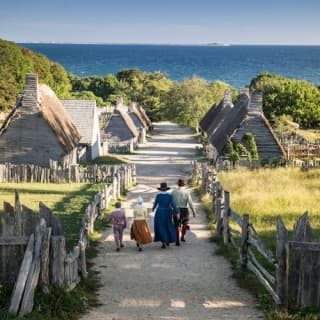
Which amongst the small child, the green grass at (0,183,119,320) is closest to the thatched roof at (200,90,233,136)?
the green grass at (0,183,119,320)

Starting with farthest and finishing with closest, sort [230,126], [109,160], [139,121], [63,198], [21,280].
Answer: [139,121] < [109,160] < [230,126] < [63,198] < [21,280]

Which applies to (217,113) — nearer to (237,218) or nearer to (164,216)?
(164,216)

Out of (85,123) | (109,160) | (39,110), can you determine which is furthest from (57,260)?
(109,160)

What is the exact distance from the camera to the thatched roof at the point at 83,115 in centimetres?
3953

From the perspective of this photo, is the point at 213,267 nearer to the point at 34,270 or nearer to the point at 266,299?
the point at 266,299

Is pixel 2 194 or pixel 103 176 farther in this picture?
pixel 103 176

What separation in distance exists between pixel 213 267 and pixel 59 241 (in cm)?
442

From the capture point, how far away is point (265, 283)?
430 inches

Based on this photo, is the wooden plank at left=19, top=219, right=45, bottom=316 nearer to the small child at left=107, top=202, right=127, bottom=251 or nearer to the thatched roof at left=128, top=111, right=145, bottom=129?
A: the small child at left=107, top=202, right=127, bottom=251

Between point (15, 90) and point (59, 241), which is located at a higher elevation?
point (15, 90)

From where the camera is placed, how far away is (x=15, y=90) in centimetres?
6725

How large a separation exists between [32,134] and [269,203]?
16714mm

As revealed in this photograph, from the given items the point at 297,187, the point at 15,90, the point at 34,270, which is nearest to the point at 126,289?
the point at 34,270

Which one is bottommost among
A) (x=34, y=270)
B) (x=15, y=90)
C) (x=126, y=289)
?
(x=126, y=289)
